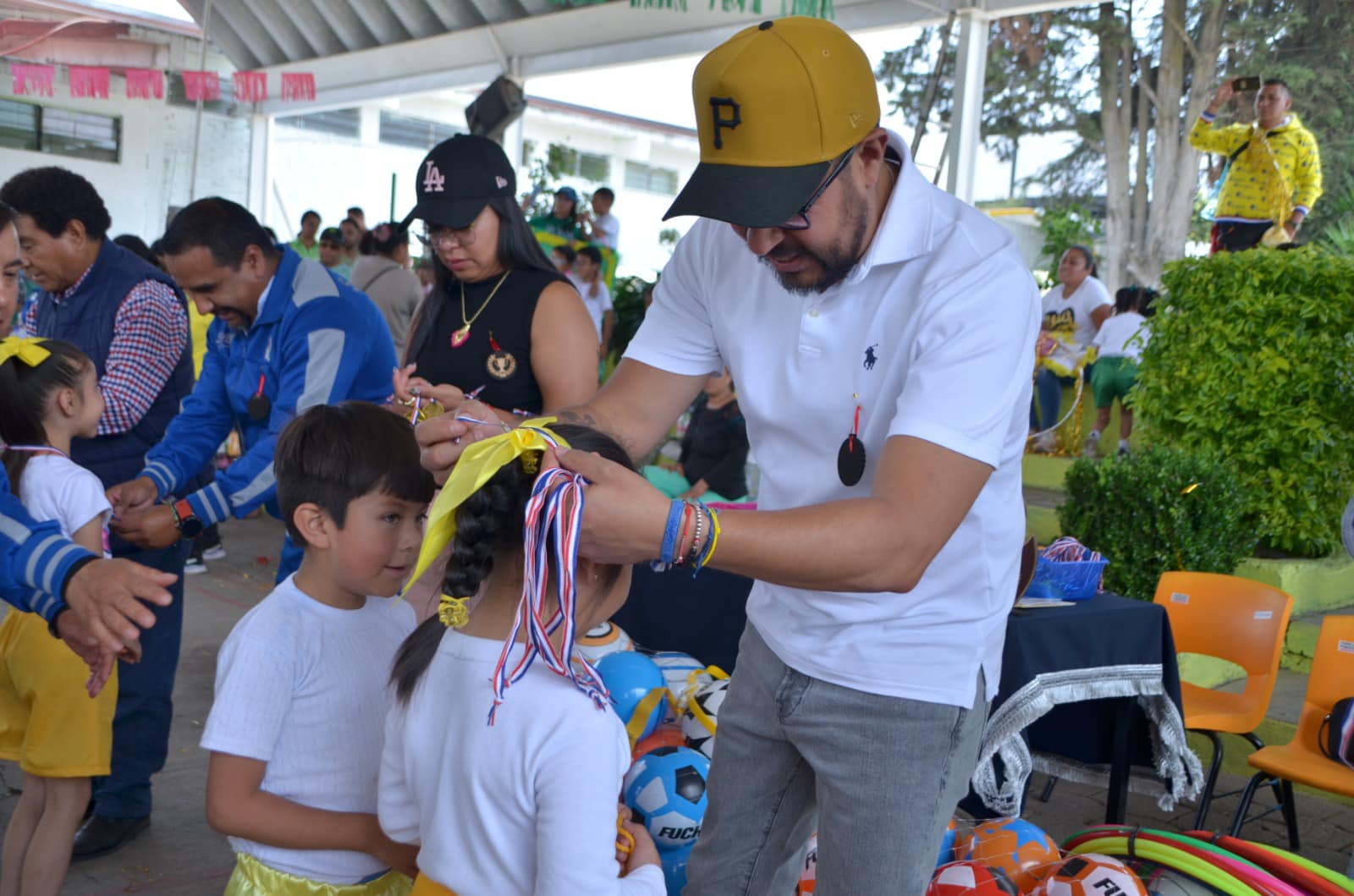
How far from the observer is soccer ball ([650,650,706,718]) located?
345 centimetres

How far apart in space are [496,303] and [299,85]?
14.2 m

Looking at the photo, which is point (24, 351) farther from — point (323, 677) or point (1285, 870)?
point (1285, 870)

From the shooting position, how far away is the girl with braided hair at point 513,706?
1.49 metres

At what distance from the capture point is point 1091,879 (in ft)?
8.09

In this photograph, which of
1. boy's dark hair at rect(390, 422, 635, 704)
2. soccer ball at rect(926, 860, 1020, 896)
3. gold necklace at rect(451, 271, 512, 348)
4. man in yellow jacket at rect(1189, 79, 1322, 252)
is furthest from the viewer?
man in yellow jacket at rect(1189, 79, 1322, 252)

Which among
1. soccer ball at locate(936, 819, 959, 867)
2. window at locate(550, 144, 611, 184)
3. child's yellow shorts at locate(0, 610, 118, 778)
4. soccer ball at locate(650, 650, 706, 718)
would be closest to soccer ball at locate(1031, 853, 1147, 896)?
soccer ball at locate(936, 819, 959, 867)

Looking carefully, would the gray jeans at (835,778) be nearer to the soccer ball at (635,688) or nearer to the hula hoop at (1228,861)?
the hula hoop at (1228,861)

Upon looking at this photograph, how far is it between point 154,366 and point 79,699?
993 mm

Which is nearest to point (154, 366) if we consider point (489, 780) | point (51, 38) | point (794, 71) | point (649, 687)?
point (649, 687)

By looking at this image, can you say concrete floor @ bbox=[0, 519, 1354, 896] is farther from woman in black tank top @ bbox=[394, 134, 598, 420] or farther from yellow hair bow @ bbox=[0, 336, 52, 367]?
woman in black tank top @ bbox=[394, 134, 598, 420]

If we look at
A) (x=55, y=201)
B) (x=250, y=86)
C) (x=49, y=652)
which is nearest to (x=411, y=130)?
(x=250, y=86)

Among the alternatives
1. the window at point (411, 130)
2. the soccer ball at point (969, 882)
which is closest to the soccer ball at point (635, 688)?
the soccer ball at point (969, 882)

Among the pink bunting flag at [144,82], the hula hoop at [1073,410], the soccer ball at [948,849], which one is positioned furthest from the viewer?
the pink bunting flag at [144,82]

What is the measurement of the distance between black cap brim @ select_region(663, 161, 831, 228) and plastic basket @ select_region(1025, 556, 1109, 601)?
90.2 inches
